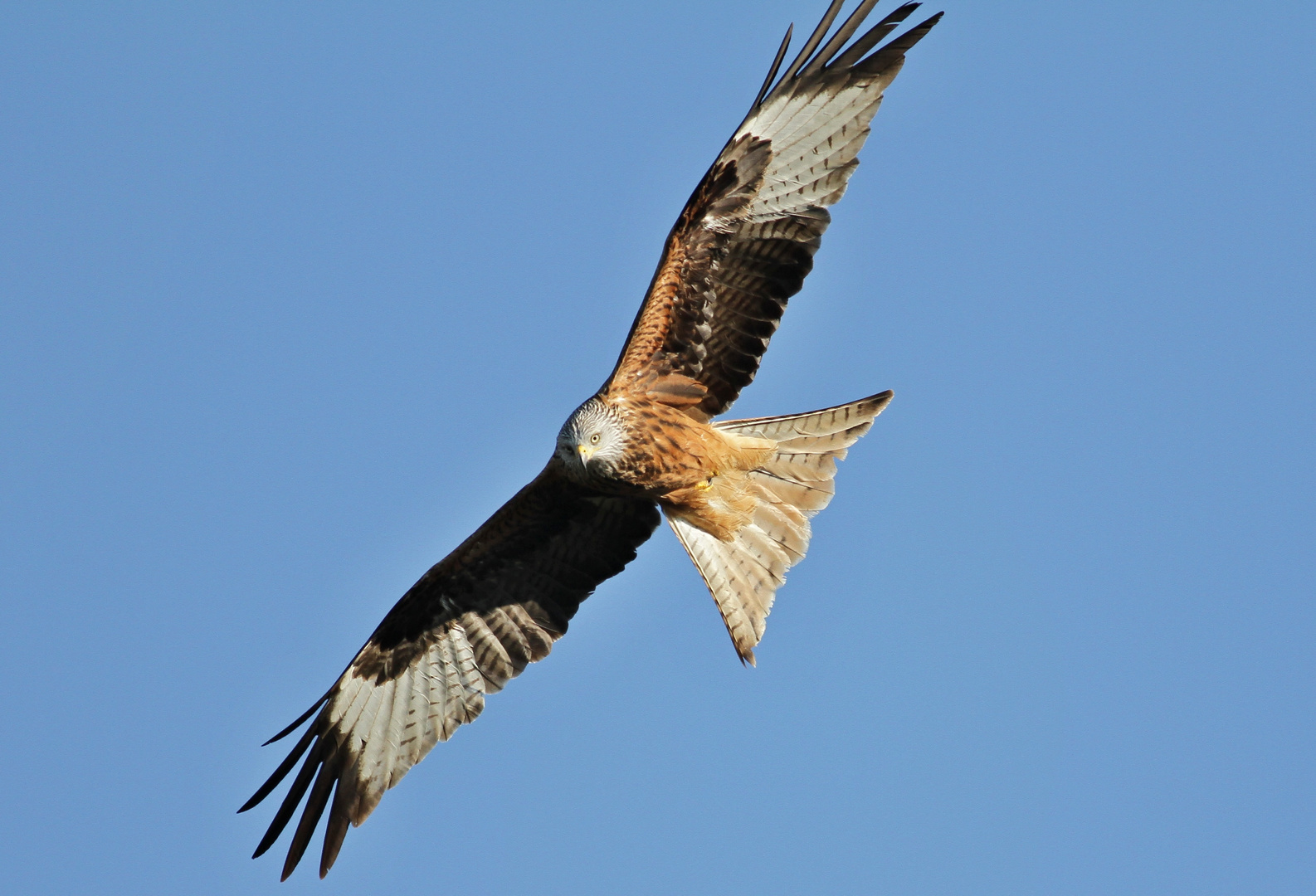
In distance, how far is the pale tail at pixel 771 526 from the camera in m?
9.08

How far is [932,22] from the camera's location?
27.1 ft

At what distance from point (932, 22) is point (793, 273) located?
160 centimetres

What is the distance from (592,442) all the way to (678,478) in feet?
2.37

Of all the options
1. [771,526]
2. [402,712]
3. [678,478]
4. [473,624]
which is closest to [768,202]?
[678,478]

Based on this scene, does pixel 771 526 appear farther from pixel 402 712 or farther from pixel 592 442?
pixel 402 712

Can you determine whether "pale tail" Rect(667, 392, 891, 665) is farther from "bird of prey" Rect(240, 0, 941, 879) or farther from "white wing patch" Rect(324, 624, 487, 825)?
"white wing patch" Rect(324, 624, 487, 825)

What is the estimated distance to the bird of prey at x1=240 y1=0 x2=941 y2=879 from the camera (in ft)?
27.8

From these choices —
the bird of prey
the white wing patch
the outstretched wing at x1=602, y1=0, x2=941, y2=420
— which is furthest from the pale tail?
the white wing patch

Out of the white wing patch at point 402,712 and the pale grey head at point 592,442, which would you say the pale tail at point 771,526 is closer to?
the pale grey head at point 592,442

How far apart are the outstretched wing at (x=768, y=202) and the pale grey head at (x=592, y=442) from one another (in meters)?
0.33

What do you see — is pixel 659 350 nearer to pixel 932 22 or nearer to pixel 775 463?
pixel 775 463

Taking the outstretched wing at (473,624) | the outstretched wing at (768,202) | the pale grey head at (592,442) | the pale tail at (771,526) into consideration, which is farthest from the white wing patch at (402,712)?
the outstretched wing at (768,202)

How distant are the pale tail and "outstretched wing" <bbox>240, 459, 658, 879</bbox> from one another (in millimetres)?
532

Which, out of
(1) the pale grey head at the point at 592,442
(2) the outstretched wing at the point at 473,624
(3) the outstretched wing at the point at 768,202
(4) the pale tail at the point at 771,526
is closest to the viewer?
(1) the pale grey head at the point at 592,442
